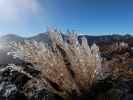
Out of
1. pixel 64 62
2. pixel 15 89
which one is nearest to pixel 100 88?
pixel 64 62

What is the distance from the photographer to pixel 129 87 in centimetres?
254

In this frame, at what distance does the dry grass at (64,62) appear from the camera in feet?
8.02

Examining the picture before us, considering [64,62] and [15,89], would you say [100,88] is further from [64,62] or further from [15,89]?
[15,89]

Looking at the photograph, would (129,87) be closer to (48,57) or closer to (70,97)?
(70,97)

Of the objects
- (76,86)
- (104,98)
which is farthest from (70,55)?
(104,98)

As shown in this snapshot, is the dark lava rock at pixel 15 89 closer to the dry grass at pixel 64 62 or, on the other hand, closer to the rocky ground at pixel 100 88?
the rocky ground at pixel 100 88

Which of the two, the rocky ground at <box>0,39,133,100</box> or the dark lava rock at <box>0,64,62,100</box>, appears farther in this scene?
the dark lava rock at <box>0,64,62,100</box>

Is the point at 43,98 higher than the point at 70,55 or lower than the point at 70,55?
lower

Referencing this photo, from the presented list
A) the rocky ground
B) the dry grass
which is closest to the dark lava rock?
the rocky ground

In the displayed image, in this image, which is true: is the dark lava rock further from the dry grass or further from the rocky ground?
the dry grass

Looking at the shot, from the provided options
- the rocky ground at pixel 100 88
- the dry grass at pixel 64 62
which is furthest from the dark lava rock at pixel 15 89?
the dry grass at pixel 64 62

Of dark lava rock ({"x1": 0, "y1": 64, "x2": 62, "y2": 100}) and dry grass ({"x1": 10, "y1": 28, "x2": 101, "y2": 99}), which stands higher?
dry grass ({"x1": 10, "y1": 28, "x2": 101, "y2": 99})

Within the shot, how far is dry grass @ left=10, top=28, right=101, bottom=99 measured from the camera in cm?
244

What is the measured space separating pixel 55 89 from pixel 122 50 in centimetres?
294
